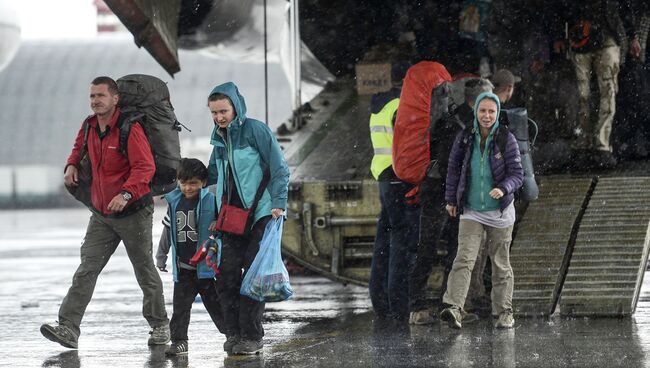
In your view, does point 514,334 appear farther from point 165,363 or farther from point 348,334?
point 165,363

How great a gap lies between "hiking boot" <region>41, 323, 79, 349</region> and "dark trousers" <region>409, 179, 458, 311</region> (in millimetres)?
2296

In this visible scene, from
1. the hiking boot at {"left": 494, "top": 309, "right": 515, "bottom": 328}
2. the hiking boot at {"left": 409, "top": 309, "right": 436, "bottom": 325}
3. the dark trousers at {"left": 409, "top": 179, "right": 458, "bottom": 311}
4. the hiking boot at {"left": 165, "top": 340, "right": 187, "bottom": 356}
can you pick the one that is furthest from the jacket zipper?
the hiking boot at {"left": 494, "top": 309, "right": 515, "bottom": 328}

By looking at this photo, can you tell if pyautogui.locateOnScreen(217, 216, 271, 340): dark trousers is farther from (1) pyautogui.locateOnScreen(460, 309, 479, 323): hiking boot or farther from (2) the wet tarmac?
(1) pyautogui.locateOnScreen(460, 309, 479, 323): hiking boot

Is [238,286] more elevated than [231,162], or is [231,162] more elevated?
[231,162]

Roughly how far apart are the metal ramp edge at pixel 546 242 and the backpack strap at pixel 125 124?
9.77 ft

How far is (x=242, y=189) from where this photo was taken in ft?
25.9

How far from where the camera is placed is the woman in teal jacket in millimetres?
7844

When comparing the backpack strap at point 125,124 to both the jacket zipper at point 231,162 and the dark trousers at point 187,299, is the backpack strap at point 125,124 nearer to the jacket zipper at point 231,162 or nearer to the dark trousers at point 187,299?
the jacket zipper at point 231,162

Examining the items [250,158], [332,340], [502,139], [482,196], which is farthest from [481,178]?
[250,158]

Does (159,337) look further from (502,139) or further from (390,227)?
(502,139)

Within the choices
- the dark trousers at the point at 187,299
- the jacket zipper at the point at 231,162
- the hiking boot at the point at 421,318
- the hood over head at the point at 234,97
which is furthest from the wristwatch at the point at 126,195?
the hiking boot at the point at 421,318

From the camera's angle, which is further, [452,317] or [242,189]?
[452,317]

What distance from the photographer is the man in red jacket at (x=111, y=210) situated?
26.9 ft

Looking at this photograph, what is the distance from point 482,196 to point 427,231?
55 centimetres
